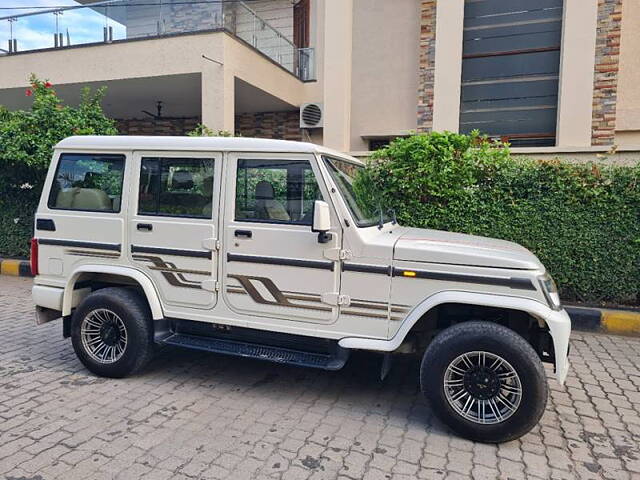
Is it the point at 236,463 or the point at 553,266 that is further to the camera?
the point at 553,266

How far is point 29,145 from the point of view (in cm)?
801

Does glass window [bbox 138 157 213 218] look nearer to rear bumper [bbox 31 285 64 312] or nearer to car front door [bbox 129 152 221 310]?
car front door [bbox 129 152 221 310]

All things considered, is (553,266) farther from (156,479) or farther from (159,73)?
(159,73)

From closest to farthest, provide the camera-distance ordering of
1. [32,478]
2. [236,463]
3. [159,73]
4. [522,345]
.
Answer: [32,478], [236,463], [522,345], [159,73]

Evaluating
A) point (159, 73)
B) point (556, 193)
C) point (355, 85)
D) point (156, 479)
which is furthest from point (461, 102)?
point (156, 479)

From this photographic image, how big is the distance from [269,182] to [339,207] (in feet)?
2.06

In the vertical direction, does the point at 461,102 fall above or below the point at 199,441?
above

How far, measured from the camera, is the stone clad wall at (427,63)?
10555 mm

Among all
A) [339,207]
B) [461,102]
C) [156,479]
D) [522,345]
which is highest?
[461,102]

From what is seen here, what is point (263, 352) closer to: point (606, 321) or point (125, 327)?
point (125, 327)

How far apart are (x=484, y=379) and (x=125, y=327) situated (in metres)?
2.92

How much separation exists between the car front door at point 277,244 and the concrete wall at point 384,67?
318 inches

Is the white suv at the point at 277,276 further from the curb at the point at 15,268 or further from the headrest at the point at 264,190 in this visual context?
the curb at the point at 15,268

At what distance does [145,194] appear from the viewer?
13.3ft
